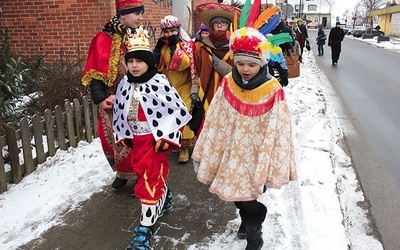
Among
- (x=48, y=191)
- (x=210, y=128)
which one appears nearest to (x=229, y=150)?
(x=210, y=128)

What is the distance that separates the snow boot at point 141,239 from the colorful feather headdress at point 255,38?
1564 millimetres

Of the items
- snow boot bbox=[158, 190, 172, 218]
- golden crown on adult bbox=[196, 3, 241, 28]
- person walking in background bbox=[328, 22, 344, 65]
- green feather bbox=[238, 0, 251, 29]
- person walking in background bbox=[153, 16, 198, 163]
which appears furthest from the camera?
person walking in background bbox=[328, 22, 344, 65]

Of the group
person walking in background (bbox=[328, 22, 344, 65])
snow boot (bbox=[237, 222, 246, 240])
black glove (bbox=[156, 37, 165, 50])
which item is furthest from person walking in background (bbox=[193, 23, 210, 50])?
person walking in background (bbox=[328, 22, 344, 65])

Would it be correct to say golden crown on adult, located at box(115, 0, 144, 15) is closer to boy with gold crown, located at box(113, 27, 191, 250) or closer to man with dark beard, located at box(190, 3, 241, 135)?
boy with gold crown, located at box(113, 27, 191, 250)

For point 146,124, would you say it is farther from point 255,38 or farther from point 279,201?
point 279,201

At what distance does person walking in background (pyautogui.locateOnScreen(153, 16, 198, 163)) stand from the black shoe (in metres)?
1.02

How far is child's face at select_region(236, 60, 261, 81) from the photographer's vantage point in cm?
275

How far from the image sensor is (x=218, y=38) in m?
4.11

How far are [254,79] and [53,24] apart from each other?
5.58 meters

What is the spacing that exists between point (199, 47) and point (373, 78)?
33.7 ft

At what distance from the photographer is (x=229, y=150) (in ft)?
9.31

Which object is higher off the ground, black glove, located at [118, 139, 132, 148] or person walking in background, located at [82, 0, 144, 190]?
person walking in background, located at [82, 0, 144, 190]

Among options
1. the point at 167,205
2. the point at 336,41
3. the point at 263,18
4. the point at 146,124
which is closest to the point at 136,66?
the point at 146,124

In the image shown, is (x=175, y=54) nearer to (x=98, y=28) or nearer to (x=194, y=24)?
(x=98, y=28)
